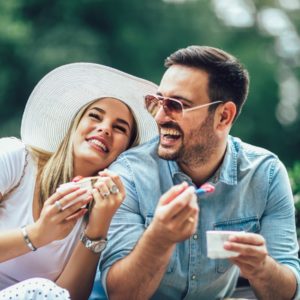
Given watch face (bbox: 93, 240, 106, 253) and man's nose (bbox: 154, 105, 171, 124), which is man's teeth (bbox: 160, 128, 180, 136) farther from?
watch face (bbox: 93, 240, 106, 253)

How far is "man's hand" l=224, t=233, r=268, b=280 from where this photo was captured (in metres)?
1.71

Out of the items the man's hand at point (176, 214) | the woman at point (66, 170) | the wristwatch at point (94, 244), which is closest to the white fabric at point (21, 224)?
the woman at point (66, 170)

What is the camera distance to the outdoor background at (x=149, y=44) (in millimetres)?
10281

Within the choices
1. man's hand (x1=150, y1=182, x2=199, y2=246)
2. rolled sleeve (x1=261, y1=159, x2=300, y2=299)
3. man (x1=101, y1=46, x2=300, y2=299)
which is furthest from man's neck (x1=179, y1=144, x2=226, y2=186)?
man's hand (x1=150, y1=182, x2=199, y2=246)

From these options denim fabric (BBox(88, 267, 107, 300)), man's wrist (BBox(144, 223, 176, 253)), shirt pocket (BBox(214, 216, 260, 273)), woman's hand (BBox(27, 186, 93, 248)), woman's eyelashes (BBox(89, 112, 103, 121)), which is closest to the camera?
man's wrist (BBox(144, 223, 176, 253))

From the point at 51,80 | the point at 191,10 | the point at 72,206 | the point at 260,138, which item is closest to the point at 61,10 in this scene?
the point at 191,10

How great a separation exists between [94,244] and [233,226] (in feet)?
1.72

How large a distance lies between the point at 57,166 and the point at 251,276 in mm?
869

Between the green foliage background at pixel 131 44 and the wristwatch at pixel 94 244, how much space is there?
7.83 metres

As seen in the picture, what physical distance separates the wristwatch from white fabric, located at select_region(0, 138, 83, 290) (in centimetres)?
15

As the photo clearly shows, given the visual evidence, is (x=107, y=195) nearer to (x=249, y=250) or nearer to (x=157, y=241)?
(x=157, y=241)

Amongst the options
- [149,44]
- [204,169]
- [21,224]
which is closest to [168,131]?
[204,169]

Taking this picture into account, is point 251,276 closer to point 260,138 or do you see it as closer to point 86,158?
point 86,158

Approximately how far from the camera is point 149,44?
35.8ft
